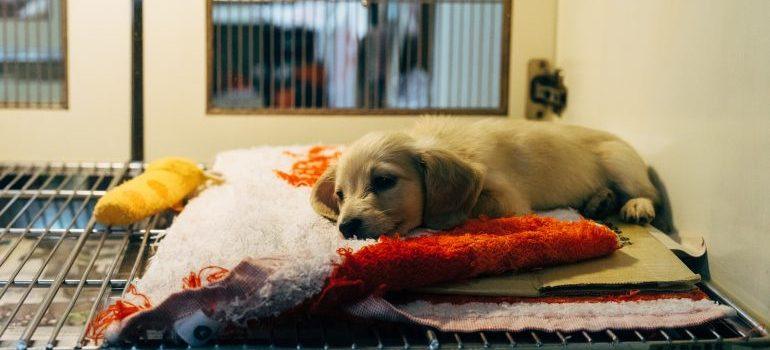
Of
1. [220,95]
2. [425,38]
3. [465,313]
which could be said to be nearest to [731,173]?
[465,313]

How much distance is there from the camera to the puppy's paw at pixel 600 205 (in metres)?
2.50

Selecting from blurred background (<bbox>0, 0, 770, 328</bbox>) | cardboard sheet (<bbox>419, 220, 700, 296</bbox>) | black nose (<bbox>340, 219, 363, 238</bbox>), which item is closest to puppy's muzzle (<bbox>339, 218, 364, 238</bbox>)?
black nose (<bbox>340, 219, 363, 238</bbox>)

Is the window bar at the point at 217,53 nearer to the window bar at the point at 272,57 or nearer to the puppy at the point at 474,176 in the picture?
the window bar at the point at 272,57

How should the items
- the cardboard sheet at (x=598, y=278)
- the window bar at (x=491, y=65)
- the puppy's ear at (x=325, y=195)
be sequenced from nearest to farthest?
the cardboard sheet at (x=598, y=278), the puppy's ear at (x=325, y=195), the window bar at (x=491, y=65)

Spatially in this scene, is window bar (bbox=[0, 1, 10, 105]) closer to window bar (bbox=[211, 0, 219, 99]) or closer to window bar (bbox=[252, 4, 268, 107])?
window bar (bbox=[211, 0, 219, 99])

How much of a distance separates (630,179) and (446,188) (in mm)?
640

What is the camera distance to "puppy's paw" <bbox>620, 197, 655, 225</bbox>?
2.34m

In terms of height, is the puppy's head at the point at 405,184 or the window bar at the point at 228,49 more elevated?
the window bar at the point at 228,49

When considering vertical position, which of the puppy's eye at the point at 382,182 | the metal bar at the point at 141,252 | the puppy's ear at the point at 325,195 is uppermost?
the puppy's eye at the point at 382,182

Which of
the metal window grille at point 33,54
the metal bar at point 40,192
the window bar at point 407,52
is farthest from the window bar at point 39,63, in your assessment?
the window bar at point 407,52

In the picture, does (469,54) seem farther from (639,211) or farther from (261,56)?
(639,211)

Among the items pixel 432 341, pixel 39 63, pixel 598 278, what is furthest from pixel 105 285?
pixel 39 63

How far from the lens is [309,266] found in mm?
1569

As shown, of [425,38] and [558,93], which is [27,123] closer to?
[425,38]
